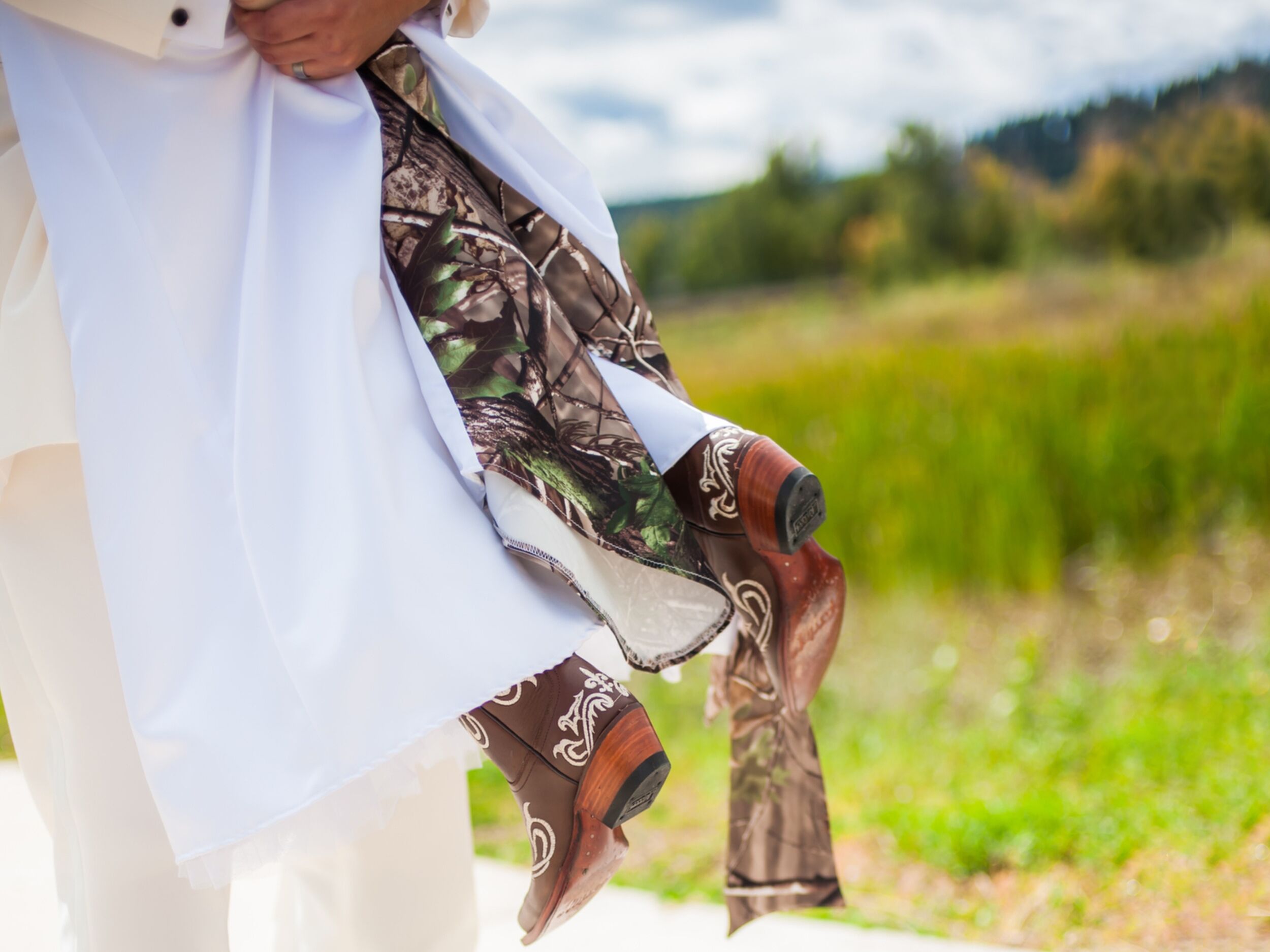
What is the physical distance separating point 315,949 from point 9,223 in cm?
98

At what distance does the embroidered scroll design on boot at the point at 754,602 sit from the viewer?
4.22 feet

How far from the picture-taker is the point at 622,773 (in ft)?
3.15

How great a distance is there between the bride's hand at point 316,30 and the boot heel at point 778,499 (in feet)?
2.03

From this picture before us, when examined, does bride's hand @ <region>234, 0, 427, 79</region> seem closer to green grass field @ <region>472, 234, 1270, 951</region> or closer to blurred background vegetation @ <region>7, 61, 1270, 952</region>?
green grass field @ <region>472, 234, 1270, 951</region>

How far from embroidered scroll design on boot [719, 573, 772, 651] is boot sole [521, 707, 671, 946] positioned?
0.33 m

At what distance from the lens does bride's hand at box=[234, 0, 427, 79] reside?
1.09m

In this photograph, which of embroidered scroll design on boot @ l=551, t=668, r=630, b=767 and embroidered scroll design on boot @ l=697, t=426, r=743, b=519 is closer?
embroidered scroll design on boot @ l=551, t=668, r=630, b=767

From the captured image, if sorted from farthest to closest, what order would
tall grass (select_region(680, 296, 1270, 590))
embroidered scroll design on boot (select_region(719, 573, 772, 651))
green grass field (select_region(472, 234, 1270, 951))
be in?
tall grass (select_region(680, 296, 1270, 590))
green grass field (select_region(472, 234, 1270, 951))
embroidered scroll design on boot (select_region(719, 573, 772, 651))

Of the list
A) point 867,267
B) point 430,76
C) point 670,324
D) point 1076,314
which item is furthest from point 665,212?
point 430,76

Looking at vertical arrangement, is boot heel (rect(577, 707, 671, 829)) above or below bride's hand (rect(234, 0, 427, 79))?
below

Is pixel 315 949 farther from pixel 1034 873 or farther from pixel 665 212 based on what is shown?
pixel 665 212

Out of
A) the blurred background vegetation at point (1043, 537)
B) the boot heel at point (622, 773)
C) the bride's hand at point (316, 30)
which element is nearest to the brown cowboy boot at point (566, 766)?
the boot heel at point (622, 773)

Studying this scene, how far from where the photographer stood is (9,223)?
40.7 inches

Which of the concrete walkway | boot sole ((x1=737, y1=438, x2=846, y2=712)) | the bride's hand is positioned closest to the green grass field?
the concrete walkway
